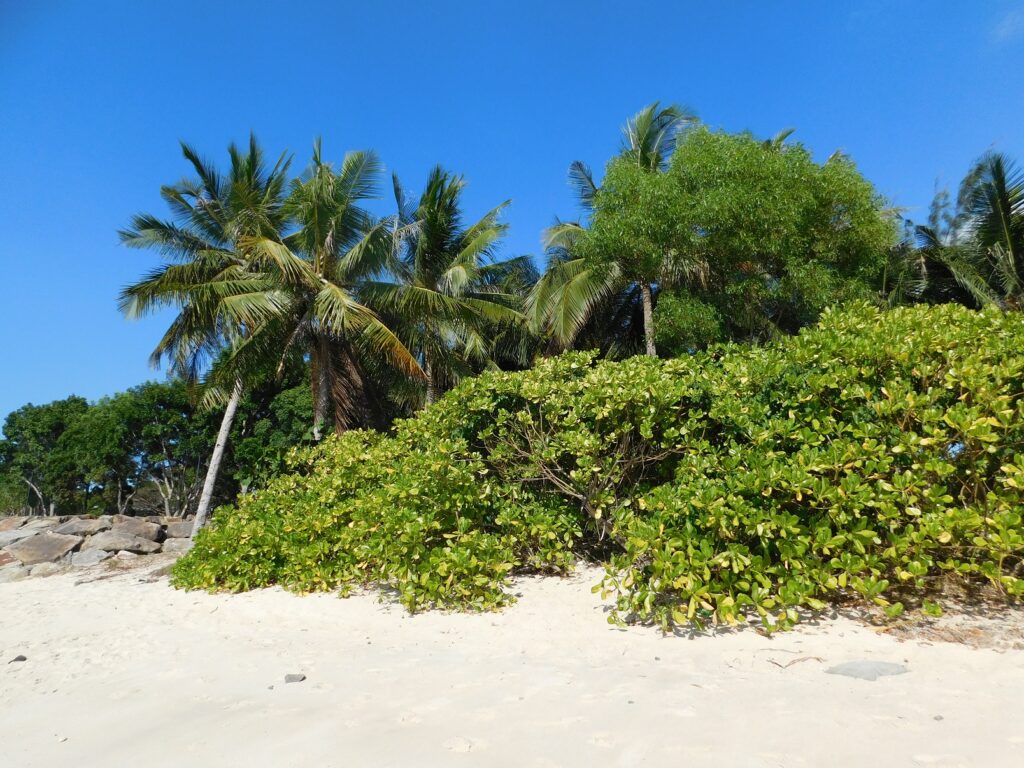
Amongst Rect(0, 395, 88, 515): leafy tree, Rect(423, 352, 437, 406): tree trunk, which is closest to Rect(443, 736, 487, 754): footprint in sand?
Rect(423, 352, 437, 406): tree trunk

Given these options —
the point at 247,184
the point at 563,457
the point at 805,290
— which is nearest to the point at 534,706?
the point at 563,457

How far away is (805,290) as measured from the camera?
36.6 ft

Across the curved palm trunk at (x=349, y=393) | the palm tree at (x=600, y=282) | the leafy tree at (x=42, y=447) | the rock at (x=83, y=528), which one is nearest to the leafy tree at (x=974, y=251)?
the palm tree at (x=600, y=282)

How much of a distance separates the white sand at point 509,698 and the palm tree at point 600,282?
9888 millimetres

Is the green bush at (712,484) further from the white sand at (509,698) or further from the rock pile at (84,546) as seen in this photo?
the rock pile at (84,546)

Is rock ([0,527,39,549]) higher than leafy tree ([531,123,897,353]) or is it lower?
lower

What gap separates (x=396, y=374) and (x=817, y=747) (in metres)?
13.6

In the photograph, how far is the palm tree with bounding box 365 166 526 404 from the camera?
13.4 metres

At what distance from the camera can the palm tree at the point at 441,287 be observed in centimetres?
1341

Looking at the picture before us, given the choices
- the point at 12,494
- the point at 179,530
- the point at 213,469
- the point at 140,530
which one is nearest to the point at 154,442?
the point at 179,530

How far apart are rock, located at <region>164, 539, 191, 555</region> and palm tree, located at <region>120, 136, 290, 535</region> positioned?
1.81ft

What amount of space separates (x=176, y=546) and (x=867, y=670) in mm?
15502

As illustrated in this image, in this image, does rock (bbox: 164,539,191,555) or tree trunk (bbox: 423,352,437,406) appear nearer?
rock (bbox: 164,539,191,555)

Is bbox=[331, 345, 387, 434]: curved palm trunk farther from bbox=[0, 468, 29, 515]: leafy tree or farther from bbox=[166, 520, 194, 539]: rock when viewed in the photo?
bbox=[0, 468, 29, 515]: leafy tree
